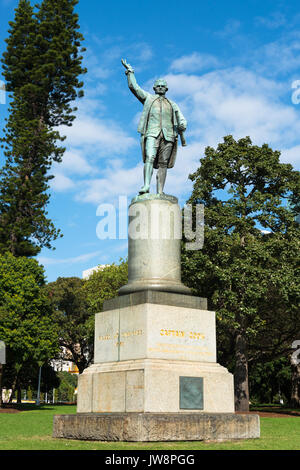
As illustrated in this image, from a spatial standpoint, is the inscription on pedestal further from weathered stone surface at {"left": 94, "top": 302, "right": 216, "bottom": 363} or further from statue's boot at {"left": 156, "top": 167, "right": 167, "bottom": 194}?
statue's boot at {"left": 156, "top": 167, "right": 167, "bottom": 194}

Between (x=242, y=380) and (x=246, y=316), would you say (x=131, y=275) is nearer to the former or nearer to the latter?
(x=246, y=316)

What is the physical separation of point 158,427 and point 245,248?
695 inches

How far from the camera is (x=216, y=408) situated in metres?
10.6

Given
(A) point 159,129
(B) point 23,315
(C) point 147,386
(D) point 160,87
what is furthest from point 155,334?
(B) point 23,315

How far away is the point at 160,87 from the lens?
13.2 metres

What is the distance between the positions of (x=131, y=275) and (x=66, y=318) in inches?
1606

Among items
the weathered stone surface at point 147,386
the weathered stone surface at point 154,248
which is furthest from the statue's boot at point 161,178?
the weathered stone surface at point 147,386

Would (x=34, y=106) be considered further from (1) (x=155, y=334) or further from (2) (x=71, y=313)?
(1) (x=155, y=334)

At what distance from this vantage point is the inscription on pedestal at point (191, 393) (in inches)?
397

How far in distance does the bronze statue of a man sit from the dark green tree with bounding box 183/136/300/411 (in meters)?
12.8

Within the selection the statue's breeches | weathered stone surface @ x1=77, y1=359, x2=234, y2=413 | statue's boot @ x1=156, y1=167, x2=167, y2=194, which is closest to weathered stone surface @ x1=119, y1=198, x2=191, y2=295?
statue's boot @ x1=156, y1=167, x2=167, y2=194

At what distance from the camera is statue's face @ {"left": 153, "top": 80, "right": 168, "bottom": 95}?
43.4ft

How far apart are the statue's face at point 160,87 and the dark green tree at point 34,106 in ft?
82.8

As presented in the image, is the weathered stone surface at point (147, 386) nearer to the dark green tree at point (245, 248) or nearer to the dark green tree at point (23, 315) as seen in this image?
the dark green tree at point (245, 248)
